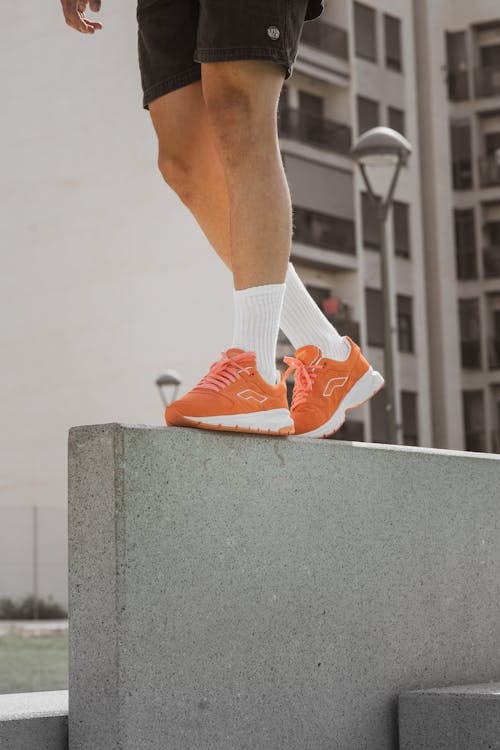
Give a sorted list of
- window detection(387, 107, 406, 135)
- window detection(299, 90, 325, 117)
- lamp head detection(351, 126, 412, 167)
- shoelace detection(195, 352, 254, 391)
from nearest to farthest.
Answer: shoelace detection(195, 352, 254, 391) → lamp head detection(351, 126, 412, 167) → window detection(299, 90, 325, 117) → window detection(387, 107, 406, 135)

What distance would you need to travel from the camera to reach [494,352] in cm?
4066

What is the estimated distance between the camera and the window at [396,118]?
3975 cm

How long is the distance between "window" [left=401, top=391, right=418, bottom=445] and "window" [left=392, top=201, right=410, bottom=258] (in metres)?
4.16

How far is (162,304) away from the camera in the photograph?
1232 inches

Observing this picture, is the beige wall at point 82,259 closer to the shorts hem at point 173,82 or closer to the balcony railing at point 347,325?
the balcony railing at point 347,325

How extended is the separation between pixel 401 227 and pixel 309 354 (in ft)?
121

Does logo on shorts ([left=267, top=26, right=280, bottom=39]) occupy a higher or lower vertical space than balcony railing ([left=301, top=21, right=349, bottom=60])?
lower

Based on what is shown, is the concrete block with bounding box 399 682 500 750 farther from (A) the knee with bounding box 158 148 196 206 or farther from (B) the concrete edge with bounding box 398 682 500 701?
(A) the knee with bounding box 158 148 196 206

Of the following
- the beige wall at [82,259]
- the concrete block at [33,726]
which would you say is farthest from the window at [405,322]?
the concrete block at [33,726]

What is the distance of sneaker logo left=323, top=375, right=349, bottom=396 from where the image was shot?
329 centimetres

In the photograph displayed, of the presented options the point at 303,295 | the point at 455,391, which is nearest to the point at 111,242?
the point at 455,391

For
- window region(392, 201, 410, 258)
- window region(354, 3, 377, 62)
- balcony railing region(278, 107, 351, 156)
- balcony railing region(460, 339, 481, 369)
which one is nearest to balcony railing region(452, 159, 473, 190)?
window region(392, 201, 410, 258)

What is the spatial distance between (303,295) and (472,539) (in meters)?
0.73

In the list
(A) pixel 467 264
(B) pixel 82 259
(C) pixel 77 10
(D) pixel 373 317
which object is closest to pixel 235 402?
(C) pixel 77 10
